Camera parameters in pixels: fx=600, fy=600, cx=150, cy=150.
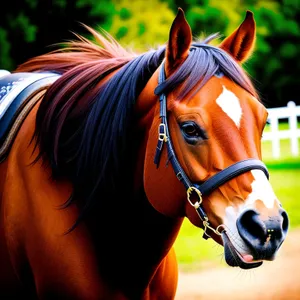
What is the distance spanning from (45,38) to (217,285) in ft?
44.6

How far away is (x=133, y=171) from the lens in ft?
9.11

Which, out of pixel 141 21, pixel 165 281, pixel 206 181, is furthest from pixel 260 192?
pixel 141 21

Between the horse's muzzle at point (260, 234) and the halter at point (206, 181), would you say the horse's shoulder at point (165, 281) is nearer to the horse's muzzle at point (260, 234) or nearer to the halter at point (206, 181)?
the halter at point (206, 181)

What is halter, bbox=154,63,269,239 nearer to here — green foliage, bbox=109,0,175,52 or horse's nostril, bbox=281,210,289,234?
horse's nostril, bbox=281,210,289,234

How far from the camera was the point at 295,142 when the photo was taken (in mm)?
14688

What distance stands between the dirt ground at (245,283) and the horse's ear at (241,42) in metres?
3.35

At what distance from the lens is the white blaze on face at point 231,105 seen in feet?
7.75

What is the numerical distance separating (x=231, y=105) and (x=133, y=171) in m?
0.62

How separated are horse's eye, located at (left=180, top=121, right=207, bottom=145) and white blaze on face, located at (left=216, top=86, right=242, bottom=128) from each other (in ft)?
0.42

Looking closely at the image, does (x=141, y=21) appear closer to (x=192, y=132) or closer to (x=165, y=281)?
(x=165, y=281)

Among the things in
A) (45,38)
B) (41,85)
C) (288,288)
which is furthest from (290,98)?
(41,85)

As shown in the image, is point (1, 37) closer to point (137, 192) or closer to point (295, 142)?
point (295, 142)

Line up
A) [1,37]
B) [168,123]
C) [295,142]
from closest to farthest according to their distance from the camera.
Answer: [168,123] < [295,142] < [1,37]

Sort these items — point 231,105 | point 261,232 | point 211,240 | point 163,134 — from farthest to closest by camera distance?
point 211,240, point 163,134, point 231,105, point 261,232
